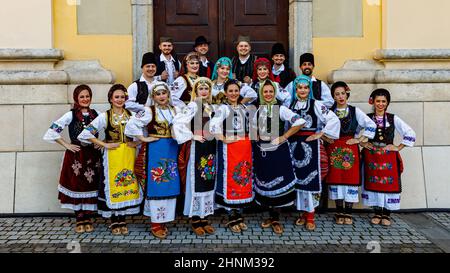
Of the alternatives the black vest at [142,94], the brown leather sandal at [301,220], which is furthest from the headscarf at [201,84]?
the brown leather sandal at [301,220]

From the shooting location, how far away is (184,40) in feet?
20.0

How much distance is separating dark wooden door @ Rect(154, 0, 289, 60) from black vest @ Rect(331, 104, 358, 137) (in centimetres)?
156

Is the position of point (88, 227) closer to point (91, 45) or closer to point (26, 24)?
point (91, 45)

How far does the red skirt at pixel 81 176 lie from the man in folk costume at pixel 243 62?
6.05 ft

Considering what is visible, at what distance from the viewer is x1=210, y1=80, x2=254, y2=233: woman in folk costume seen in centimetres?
469

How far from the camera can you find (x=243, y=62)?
5.49m

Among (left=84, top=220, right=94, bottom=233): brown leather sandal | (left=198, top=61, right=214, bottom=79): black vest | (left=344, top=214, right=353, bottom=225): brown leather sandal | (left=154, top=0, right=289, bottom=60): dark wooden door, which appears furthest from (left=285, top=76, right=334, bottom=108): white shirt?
(left=84, top=220, right=94, bottom=233): brown leather sandal

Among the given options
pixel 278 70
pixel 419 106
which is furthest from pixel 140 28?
pixel 419 106

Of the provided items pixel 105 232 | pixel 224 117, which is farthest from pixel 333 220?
pixel 105 232

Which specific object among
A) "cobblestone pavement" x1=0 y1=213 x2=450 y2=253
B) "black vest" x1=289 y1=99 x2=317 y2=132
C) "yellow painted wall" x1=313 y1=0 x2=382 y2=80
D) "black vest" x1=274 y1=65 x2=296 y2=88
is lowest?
"cobblestone pavement" x1=0 y1=213 x2=450 y2=253

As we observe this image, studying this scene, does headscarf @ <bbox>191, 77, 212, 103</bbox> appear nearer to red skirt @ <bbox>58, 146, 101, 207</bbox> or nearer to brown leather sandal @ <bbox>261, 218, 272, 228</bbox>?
red skirt @ <bbox>58, 146, 101, 207</bbox>

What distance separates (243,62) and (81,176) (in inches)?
88.3

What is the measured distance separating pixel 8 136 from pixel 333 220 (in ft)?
13.0

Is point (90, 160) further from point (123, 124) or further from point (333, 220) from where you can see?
point (333, 220)
